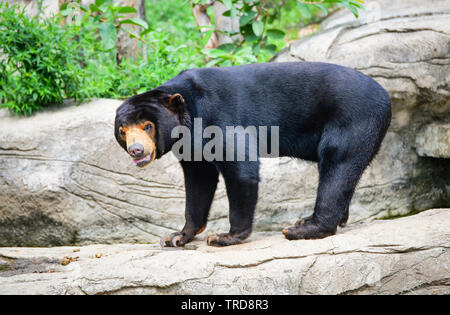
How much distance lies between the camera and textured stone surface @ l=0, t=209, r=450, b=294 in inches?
131

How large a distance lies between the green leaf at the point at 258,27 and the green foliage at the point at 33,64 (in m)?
2.03

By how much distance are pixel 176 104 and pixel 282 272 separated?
1.38 metres

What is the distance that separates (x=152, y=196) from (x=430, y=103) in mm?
2910

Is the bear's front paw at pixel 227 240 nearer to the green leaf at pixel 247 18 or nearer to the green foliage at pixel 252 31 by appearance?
the green foliage at pixel 252 31

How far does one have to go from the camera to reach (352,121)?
3982 mm

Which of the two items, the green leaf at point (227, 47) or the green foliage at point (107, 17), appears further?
the green leaf at point (227, 47)

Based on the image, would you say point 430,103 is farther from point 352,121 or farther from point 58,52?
point 58,52

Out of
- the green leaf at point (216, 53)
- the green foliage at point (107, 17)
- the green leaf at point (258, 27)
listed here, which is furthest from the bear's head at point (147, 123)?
the green leaf at point (258, 27)

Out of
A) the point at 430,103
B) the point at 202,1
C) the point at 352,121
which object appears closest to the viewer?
the point at 352,121

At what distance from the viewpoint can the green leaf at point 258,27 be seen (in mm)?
6414

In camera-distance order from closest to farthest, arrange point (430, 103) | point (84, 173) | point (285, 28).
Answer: point (84, 173), point (430, 103), point (285, 28)

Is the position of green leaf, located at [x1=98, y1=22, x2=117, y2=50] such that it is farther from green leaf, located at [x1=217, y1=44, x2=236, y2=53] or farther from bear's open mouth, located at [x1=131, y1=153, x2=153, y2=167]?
bear's open mouth, located at [x1=131, y1=153, x2=153, y2=167]
